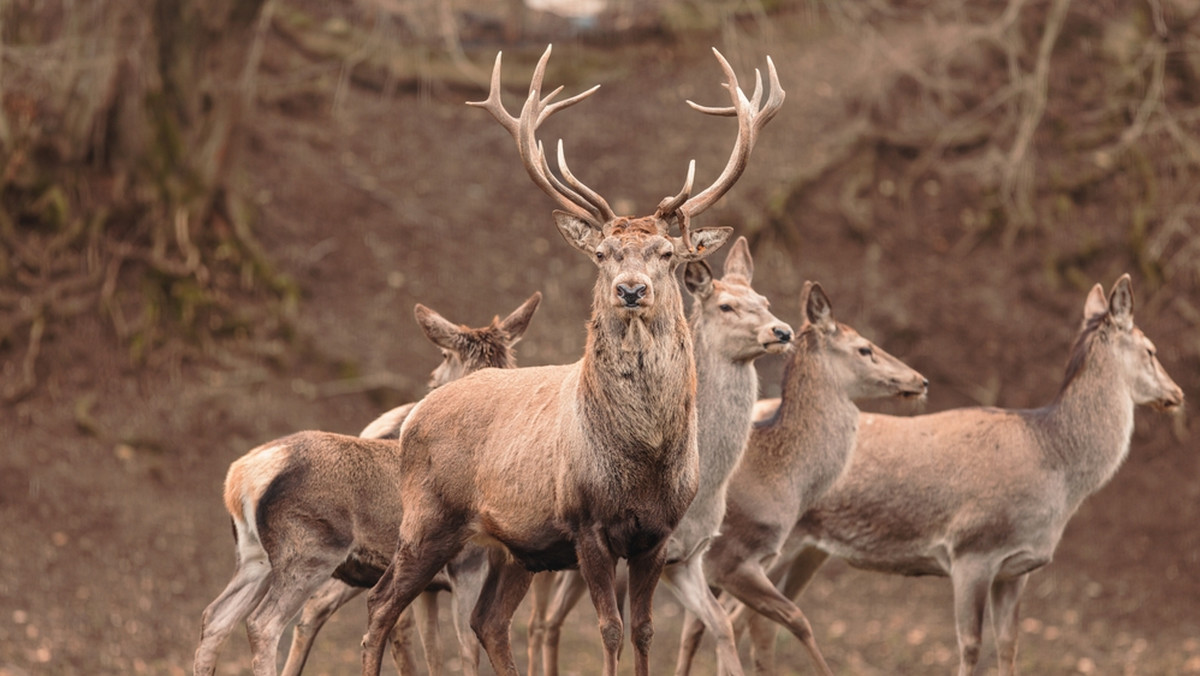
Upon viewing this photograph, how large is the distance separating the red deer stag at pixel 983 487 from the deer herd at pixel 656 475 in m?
0.01

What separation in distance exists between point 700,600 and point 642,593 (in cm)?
151

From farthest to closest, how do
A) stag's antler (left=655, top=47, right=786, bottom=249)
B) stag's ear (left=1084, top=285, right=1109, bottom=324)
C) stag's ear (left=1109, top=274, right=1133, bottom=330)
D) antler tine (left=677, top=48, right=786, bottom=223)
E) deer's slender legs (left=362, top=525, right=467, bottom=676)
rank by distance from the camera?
stag's ear (left=1084, top=285, right=1109, bottom=324), stag's ear (left=1109, top=274, right=1133, bottom=330), deer's slender legs (left=362, top=525, right=467, bottom=676), antler tine (left=677, top=48, right=786, bottom=223), stag's antler (left=655, top=47, right=786, bottom=249)

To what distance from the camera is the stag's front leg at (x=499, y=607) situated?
298 inches

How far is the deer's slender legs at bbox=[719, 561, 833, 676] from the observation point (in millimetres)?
8820

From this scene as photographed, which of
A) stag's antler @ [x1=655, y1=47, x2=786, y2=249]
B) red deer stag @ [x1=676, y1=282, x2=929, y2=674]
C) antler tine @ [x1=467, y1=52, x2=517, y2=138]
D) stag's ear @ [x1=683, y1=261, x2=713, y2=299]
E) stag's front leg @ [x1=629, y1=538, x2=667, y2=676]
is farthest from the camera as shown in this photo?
stag's ear @ [x1=683, y1=261, x2=713, y2=299]

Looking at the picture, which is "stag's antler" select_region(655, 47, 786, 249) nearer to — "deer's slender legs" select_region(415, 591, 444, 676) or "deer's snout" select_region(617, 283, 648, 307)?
"deer's snout" select_region(617, 283, 648, 307)

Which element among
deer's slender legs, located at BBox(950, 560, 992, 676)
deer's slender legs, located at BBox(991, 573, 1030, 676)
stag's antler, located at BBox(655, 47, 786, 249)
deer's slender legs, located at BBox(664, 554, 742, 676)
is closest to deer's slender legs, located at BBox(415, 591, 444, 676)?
deer's slender legs, located at BBox(664, 554, 742, 676)

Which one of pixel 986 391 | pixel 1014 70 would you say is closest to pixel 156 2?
pixel 1014 70

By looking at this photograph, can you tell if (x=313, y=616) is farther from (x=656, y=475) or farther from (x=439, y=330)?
(x=656, y=475)

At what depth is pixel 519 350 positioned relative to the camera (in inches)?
627

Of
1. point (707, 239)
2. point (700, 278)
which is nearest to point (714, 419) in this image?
point (700, 278)

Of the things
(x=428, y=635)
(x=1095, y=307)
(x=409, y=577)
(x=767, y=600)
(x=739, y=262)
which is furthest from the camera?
(x=1095, y=307)

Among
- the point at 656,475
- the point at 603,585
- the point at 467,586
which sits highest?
the point at 656,475

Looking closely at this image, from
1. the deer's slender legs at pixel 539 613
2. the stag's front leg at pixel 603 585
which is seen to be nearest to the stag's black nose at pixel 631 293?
the stag's front leg at pixel 603 585
